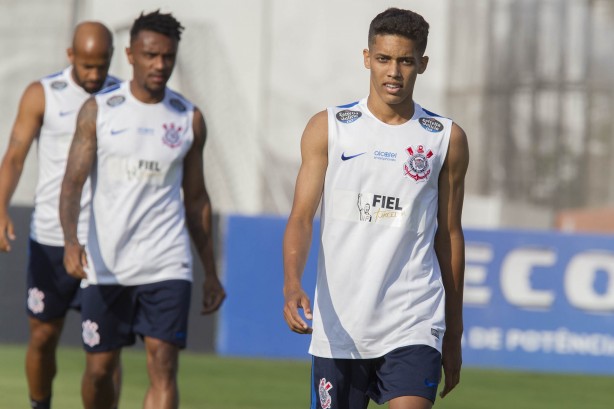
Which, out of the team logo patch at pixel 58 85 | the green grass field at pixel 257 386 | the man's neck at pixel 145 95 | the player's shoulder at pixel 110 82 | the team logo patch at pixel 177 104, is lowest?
the green grass field at pixel 257 386

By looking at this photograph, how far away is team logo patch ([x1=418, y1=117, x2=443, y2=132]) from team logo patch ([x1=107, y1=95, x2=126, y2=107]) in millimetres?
2164

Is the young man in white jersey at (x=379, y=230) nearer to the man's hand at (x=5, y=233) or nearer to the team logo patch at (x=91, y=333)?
the team logo patch at (x=91, y=333)

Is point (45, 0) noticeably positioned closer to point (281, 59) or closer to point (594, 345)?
point (281, 59)

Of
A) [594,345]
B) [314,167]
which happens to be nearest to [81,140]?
[314,167]

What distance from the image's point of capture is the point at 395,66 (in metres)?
5.06

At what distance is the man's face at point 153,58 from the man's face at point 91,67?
0.77 metres

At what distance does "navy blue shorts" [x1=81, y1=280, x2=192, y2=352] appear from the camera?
6.80 m

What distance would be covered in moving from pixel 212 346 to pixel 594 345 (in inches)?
138

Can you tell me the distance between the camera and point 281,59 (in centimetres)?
1900

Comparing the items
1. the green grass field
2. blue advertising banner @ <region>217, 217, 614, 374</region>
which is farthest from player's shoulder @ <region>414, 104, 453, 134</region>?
blue advertising banner @ <region>217, 217, 614, 374</region>

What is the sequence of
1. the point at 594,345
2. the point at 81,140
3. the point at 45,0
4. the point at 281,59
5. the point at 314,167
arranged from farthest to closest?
the point at 281,59, the point at 45,0, the point at 594,345, the point at 81,140, the point at 314,167

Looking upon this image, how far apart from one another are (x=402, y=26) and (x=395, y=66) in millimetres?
155

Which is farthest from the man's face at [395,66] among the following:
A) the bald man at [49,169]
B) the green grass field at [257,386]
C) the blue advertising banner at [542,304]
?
the blue advertising banner at [542,304]

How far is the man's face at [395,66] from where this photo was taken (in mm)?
5066
